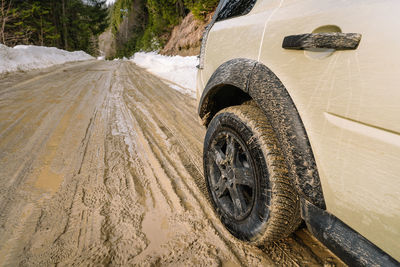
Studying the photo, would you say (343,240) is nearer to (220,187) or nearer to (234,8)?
(220,187)

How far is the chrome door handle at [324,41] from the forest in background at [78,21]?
13.4 m

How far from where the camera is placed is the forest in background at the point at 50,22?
16.4 m

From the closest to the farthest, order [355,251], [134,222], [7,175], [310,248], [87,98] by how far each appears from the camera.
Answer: [355,251] → [310,248] → [134,222] → [7,175] → [87,98]

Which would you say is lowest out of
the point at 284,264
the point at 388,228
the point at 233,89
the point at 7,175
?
the point at 284,264

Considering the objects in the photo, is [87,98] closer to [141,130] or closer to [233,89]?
[141,130]

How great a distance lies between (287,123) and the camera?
3.42 feet

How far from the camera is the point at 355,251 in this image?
0.83m

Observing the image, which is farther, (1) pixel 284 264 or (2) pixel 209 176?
(2) pixel 209 176

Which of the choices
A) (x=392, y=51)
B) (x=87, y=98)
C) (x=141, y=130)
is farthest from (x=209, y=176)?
(x=87, y=98)

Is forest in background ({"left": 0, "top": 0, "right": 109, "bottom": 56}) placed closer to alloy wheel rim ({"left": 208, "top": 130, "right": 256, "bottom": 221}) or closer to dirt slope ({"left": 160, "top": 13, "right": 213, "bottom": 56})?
dirt slope ({"left": 160, "top": 13, "right": 213, "bottom": 56})

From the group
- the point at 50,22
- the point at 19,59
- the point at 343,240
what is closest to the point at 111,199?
the point at 343,240

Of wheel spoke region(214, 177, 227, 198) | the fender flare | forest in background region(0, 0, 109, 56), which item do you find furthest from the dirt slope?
the fender flare

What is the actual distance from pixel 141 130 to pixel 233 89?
2182 mm

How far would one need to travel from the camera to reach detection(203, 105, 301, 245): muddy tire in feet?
3.72
